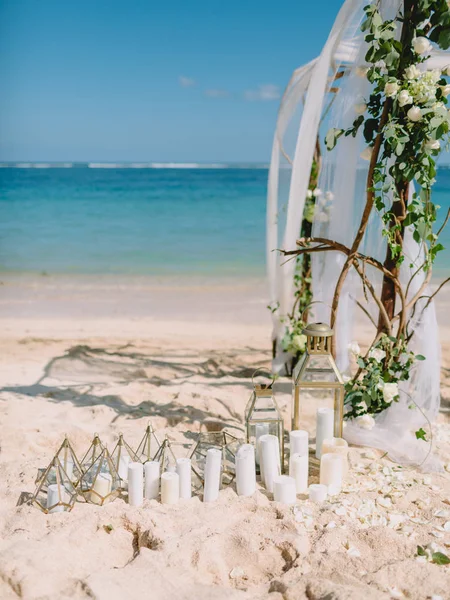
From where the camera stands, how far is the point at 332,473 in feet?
8.93

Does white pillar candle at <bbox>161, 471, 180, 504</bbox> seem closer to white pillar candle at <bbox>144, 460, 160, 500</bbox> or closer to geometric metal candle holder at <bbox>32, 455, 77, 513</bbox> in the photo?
white pillar candle at <bbox>144, 460, 160, 500</bbox>


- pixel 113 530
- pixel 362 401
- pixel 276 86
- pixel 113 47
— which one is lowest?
pixel 113 530

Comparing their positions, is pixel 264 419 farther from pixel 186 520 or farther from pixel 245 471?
pixel 186 520

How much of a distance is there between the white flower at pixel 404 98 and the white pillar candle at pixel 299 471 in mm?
1673

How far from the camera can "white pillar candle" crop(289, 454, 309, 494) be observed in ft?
8.98

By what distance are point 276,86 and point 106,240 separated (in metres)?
26.4

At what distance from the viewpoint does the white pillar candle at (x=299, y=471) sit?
2736 millimetres

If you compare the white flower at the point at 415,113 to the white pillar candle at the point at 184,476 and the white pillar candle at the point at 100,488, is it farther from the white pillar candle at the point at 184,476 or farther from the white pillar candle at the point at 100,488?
the white pillar candle at the point at 100,488

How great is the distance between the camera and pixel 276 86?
3706 centimetres

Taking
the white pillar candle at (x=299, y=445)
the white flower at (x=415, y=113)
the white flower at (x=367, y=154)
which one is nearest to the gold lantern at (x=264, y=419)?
the white pillar candle at (x=299, y=445)

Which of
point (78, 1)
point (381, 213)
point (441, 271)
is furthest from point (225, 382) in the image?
point (78, 1)

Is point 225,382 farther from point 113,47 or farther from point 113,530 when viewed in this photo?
point 113,47

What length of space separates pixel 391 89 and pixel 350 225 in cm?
87

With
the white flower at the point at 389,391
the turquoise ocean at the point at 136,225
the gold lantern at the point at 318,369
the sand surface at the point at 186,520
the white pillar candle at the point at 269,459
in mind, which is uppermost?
the turquoise ocean at the point at 136,225
